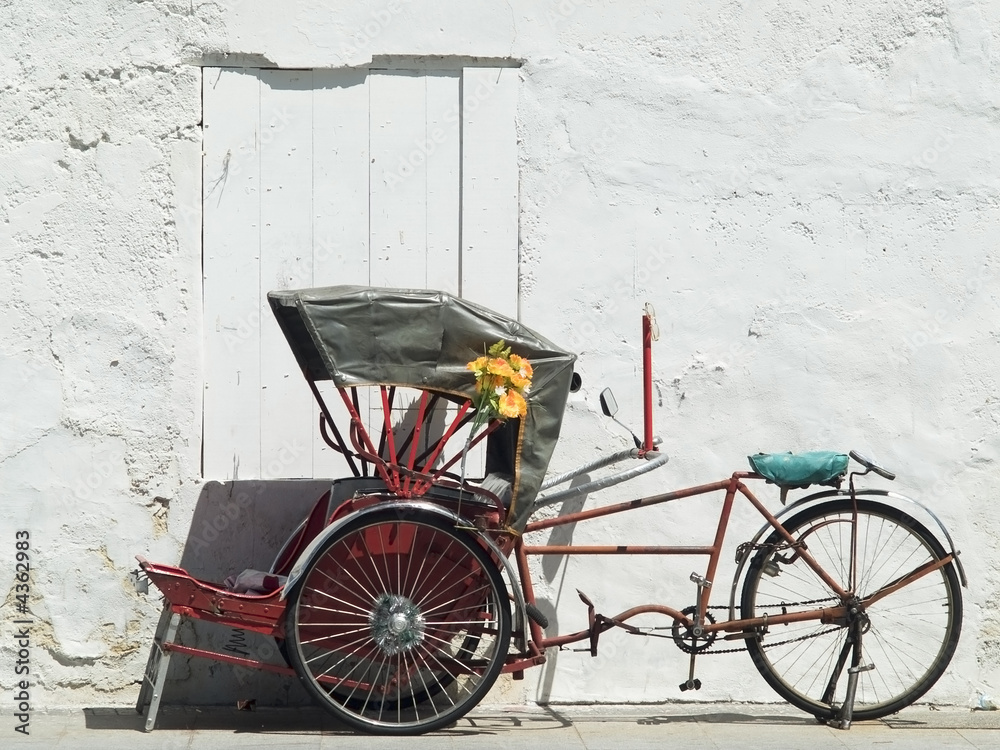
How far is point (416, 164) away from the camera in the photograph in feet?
18.7

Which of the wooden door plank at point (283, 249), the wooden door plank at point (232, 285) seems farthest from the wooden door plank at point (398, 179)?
the wooden door plank at point (232, 285)

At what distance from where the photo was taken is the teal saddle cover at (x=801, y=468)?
5.17 meters

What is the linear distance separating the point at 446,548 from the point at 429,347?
862mm

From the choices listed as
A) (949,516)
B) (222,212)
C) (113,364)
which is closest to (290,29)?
(222,212)

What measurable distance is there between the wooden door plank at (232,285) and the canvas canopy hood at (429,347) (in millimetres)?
665

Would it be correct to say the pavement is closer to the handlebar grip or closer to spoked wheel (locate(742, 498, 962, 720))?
spoked wheel (locate(742, 498, 962, 720))

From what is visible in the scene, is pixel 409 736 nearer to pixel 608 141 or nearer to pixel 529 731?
pixel 529 731

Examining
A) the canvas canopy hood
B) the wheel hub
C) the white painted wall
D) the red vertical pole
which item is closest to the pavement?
the white painted wall

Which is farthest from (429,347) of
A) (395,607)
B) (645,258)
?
(645,258)

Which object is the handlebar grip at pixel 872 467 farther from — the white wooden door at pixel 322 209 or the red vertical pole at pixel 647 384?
the white wooden door at pixel 322 209

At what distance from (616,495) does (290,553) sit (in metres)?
1.59

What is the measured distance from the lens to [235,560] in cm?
564

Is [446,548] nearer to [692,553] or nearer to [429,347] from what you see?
[429,347]

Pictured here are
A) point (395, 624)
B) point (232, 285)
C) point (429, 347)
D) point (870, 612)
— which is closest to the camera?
point (429, 347)
